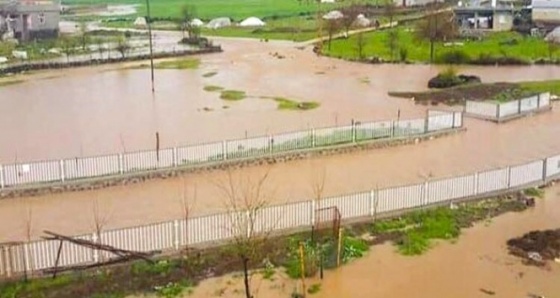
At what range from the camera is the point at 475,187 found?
17.3 m

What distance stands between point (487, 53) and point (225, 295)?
35.9m

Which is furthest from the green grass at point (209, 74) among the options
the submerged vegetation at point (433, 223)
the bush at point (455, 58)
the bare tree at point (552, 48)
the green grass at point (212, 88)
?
the submerged vegetation at point (433, 223)

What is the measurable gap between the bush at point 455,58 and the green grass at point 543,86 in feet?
24.2

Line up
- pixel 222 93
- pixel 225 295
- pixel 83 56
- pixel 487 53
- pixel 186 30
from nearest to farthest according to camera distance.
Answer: pixel 225 295, pixel 222 93, pixel 487 53, pixel 83 56, pixel 186 30

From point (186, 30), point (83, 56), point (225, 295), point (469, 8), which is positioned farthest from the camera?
point (186, 30)

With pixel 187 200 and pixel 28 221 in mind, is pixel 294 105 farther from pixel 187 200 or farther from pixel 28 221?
pixel 28 221

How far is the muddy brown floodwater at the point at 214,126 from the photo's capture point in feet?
59.4

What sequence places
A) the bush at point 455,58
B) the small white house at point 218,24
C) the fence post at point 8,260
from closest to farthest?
the fence post at point 8,260 < the bush at point 455,58 < the small white house at point 218,24

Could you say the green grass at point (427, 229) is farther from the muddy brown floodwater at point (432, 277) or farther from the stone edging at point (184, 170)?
the stone edging at point (184, 170)

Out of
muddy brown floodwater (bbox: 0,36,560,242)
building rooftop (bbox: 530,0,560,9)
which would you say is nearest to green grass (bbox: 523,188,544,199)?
muddy brown floodwater (bbox: 0,36,560,242)

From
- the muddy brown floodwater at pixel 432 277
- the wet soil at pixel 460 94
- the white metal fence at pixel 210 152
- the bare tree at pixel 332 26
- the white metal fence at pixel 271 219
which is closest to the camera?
the muddy brown floodwater at pixel 432 277

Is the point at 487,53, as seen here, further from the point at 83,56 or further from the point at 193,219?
the point at 193,219

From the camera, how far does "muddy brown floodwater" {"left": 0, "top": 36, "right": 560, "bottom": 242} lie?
1811 centimetres

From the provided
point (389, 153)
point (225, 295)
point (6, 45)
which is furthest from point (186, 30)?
point (225, 295)
